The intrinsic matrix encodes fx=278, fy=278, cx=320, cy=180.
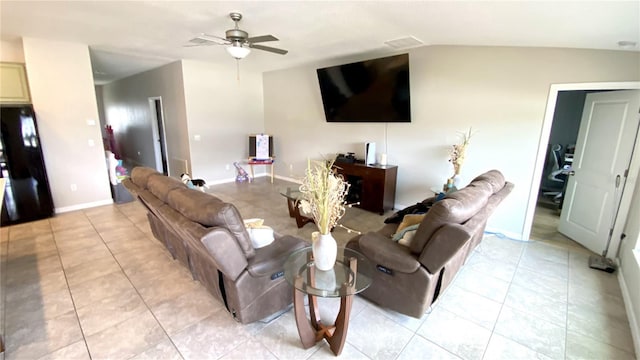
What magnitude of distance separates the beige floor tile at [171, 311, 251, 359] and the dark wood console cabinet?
2.93 metres

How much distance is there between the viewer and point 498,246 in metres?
3.43

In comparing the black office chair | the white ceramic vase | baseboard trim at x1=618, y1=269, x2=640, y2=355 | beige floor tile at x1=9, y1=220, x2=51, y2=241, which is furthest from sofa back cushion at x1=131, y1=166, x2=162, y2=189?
the black office chair

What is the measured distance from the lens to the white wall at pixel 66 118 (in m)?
4.12

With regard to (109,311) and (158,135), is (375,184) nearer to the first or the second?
(109,311)

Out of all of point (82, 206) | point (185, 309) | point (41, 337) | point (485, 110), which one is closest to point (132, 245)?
point (41, 337)

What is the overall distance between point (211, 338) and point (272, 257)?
70 cm

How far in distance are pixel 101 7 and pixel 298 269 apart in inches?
128

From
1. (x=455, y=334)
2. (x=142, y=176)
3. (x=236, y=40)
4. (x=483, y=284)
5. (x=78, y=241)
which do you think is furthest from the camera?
(x=78, y=241)

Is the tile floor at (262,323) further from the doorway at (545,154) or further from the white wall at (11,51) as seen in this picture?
the white wall at (11,51)

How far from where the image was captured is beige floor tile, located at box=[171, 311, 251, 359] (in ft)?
6.09

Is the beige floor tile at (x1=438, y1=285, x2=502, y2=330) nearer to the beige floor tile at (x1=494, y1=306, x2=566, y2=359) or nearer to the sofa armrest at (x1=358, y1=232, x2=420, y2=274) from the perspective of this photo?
the beige floor tile at (x1=494, y1=306, x2=566, y2=359)

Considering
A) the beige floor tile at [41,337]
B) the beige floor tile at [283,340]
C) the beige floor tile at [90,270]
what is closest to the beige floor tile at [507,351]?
the beige floor tile at [283,340]

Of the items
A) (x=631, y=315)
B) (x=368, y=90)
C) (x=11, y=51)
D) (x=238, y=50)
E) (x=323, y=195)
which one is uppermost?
(x=11, y=51)

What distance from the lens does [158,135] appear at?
282 inches
